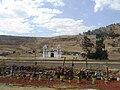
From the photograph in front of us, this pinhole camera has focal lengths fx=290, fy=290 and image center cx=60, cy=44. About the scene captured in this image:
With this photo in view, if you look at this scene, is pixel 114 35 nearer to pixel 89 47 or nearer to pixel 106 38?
pixel 106 38

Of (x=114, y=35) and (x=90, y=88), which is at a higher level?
(x=114, y=35)

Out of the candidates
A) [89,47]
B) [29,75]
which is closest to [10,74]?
[29,75]

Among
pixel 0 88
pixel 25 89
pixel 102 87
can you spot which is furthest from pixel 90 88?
pixel 0 88

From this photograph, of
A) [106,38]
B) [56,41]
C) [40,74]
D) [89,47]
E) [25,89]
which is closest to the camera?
[25,89]

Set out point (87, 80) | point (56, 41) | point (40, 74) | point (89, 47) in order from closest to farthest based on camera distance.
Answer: point (87, 80) → point (40, 74) → point (89, 47) → point (56, 41)

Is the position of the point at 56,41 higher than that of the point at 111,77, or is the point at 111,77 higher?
the point at 56,41

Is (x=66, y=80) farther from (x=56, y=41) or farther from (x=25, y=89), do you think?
(x=56, y=41)

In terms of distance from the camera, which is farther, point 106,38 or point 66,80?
point 106,38

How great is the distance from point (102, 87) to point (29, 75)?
13246 mm

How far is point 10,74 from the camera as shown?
134 feet

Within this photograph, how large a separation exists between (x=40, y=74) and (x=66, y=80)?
15.3ft

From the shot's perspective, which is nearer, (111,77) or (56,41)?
(111,77)

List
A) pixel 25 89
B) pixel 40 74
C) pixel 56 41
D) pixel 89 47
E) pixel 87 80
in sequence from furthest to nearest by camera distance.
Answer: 1. pixel 56 41
2. pixel 89 47
3. pixel 40 74
4. pixel 87 80
5. pixel 25 89

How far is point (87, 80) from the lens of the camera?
35406mm
